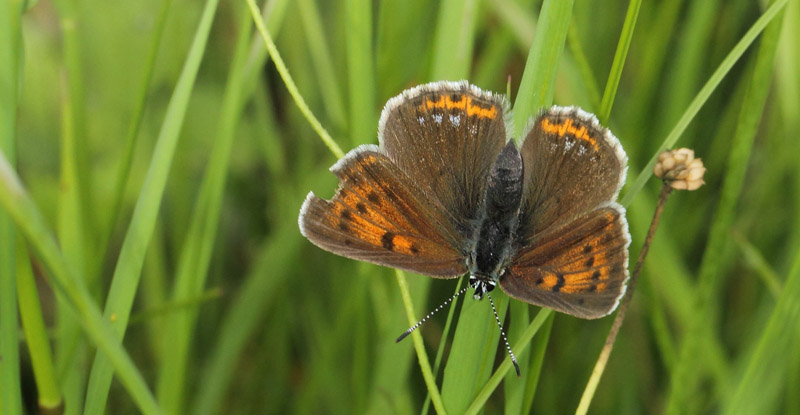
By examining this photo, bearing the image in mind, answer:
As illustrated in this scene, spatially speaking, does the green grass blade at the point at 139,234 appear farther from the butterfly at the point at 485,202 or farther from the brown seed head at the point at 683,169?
the brown seed head at the point at 683,169

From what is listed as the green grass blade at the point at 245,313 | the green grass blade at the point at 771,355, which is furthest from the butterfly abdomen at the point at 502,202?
the green grass blade at the point at 245,313

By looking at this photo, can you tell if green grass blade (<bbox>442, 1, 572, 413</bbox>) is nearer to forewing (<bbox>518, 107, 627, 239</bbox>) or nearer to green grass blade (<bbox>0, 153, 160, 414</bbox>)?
forewing (<bbox>518, 107, 627, 239</bbox>)

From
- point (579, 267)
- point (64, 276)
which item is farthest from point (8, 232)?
point (579, 267)

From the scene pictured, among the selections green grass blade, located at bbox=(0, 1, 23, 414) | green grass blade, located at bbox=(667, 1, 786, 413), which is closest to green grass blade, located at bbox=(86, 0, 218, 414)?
green grass blade, located at bbox=(0, 1, 23, 414)

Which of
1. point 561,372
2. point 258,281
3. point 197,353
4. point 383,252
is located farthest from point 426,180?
point 197,353

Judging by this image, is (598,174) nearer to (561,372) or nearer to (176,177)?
(561,372)
